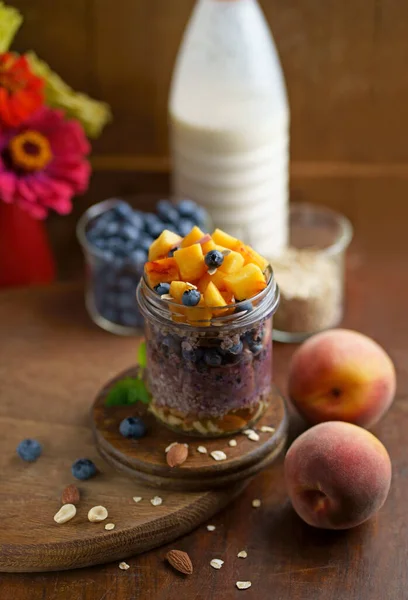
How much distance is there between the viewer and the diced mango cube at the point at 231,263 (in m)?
0.91

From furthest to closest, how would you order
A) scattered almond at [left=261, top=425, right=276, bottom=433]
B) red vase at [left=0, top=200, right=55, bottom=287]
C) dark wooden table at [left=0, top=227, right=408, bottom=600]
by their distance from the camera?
1. red vase at [left=0, top=200, right=55, bottom=287]
2. scattered almond at [left=261, top=425, right=276, bottom=433]
3. dark wooden table at [left=0, top=227, right=408, bottom=600]

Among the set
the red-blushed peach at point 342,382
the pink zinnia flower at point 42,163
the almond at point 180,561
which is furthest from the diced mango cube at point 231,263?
the pink zinnia flower at point 42,163

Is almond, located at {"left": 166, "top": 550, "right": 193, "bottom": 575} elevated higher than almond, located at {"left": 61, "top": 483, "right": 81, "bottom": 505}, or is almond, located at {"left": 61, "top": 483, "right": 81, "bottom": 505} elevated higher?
almond, located at {"left": 61, "top": 483, "right": 81, "bottom": 505}

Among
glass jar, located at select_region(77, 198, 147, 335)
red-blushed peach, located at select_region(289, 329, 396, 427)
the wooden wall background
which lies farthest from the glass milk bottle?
red-blushed peach, located at select_region(289, 329, 396, 427)

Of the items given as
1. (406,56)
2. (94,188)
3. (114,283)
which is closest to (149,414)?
(114,283)

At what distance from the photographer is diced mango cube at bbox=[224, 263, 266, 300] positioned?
3.01 feet

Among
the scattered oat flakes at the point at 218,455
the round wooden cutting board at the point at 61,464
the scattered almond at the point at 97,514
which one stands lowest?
the round wooden cutting board at the point at 61,464

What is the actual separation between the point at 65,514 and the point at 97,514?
0.11 ft

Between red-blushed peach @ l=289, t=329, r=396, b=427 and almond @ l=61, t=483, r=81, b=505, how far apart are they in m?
0.28

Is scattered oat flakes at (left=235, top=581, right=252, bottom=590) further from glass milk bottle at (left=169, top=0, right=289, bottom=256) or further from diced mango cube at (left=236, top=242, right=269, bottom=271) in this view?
glass milk bottle at (left=169, top=0, right=289, bottom=256)

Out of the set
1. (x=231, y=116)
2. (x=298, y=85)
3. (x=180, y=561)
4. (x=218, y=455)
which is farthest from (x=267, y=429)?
(x=298, y=85)

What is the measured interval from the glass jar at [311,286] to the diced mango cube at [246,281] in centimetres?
32

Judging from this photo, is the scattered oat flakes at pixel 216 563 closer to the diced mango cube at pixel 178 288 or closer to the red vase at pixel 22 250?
the diced mango cube at pixel 178 288

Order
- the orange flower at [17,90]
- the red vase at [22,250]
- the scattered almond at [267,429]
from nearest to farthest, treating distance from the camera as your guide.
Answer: the scattered almond at [267,429]
the orange flower at [17,90]
the red vase at [22,250]
